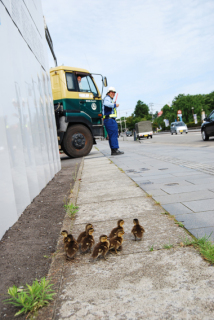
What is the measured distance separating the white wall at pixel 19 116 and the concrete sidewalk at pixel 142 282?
107 cm

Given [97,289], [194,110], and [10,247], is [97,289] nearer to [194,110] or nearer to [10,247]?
[10,247]

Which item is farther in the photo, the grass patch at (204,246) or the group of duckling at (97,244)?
the group of duckling at (97,244)

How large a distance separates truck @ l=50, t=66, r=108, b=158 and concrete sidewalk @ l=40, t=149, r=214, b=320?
867cm

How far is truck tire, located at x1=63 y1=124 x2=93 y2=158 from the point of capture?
11547mm

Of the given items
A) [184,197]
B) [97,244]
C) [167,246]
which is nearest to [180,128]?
[184,197]

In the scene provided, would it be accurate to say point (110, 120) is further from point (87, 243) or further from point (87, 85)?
point (87, 243)

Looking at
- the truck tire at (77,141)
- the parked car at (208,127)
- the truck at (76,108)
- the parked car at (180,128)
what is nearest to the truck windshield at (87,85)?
the truck at (76,108)

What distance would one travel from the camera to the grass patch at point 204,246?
6.88ft

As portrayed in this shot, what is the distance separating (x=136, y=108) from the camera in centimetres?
15000

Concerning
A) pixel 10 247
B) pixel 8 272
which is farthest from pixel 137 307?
pixel 10 247

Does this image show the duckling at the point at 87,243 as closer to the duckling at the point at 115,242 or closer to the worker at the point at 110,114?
the duckling at the point at 115,242

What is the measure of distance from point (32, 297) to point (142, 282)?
2.23 ft

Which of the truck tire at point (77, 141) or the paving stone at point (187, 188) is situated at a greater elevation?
the truck tire at point (77, 141)

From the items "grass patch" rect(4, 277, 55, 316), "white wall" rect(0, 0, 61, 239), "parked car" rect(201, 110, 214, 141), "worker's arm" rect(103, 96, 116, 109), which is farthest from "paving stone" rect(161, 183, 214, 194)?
"parked car" rect(201, 110, 214, 141)
